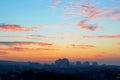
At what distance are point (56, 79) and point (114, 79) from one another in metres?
27.9

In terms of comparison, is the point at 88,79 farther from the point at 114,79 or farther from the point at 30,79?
the point at 30,79

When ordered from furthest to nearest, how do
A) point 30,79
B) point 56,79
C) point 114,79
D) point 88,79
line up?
point 114,79
point 88,79
point 30,79
point 56,79

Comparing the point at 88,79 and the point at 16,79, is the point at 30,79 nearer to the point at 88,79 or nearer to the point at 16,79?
the point at 16,79

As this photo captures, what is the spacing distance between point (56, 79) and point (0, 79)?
17.5 m

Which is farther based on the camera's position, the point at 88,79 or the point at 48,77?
the point at 88,79

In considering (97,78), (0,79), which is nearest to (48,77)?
(0,79)

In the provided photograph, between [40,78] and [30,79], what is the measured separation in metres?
2.72

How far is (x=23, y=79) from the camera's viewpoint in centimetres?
8225

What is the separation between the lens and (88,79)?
87.3 m

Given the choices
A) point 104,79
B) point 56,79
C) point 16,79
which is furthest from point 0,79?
point 104,79

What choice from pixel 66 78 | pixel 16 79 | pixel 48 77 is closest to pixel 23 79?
pixel 16 79

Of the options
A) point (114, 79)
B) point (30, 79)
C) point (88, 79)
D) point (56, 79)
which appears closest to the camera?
point (56, 79)

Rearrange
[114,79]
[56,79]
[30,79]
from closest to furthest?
[56,79] < [30,79] < [114,79]

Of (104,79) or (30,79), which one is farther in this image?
A: (104,79)
